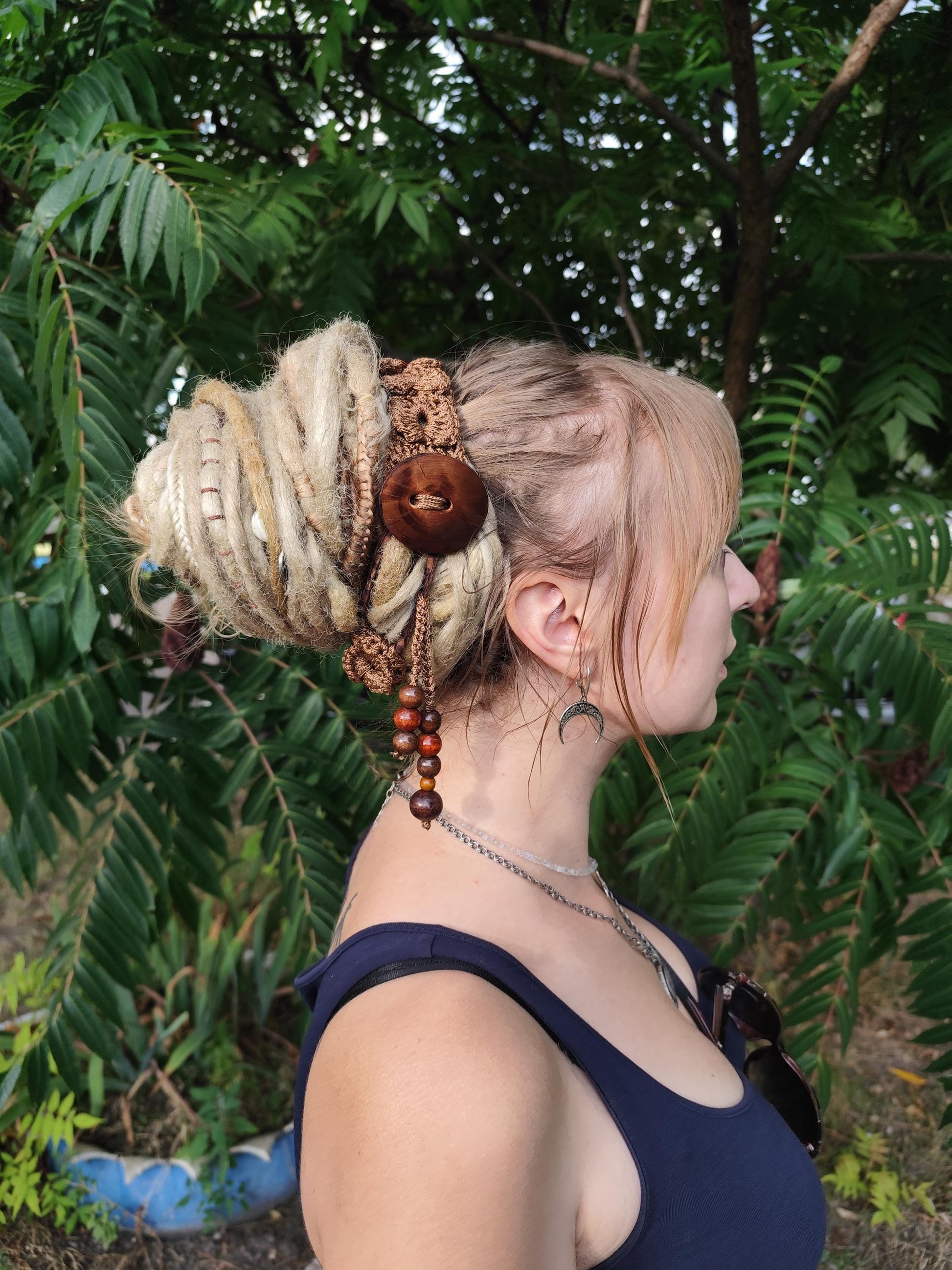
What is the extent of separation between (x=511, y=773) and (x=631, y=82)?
1640mm

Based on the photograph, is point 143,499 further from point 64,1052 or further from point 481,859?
point 64,1052

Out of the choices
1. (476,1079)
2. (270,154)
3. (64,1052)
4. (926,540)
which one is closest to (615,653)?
(476,1079)

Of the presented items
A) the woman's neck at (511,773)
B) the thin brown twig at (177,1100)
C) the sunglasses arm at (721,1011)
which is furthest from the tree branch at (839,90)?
the thin brown twig at (177,1100)

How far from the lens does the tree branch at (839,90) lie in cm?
199

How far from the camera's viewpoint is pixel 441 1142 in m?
0.88

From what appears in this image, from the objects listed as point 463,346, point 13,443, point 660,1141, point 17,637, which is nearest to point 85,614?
point 17,637

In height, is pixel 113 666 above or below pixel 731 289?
below

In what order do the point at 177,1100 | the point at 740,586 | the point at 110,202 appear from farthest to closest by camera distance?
1. the point at 177,1100
2. the point at 110,202
3. the point at 740,586

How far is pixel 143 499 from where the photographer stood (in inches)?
45.1

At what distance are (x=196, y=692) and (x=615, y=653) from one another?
3.96ft

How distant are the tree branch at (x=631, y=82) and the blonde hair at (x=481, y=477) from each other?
1.12 m

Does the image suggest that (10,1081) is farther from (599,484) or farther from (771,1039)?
(599,484)

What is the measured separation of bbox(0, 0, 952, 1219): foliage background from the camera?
1.85 metres

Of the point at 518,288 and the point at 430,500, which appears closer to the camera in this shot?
the point at 430,500
